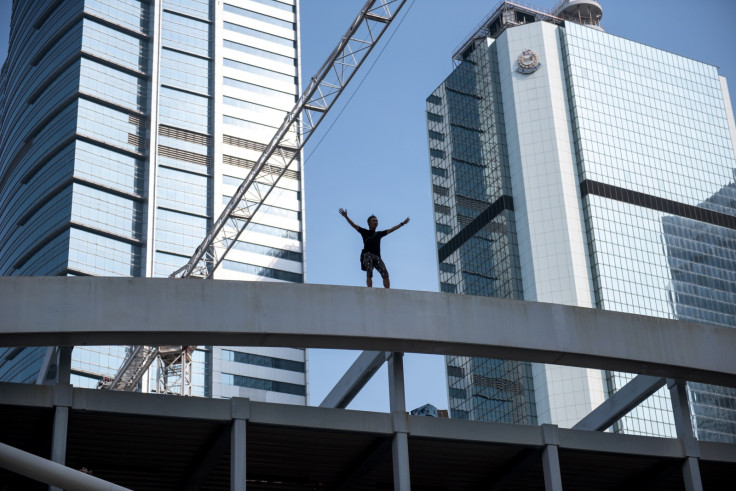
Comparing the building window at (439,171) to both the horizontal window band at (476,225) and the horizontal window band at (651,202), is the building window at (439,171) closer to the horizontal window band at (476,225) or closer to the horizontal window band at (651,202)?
the horizontal window band at (476,225)

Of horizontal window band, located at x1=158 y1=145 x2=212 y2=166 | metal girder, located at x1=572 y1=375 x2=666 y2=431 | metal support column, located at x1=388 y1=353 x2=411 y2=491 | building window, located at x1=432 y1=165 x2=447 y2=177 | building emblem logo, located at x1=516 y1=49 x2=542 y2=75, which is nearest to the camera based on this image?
metal support column, located at x1=388 y1=353 x2=411 y2=491

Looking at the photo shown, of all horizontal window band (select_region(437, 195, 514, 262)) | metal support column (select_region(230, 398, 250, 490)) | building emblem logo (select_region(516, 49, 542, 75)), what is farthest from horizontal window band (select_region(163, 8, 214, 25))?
metal support column (select_region(230, 398, 250, 490))

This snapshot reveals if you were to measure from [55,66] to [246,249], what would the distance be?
2857 centimetres

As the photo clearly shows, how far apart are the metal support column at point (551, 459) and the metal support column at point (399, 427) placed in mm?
2658

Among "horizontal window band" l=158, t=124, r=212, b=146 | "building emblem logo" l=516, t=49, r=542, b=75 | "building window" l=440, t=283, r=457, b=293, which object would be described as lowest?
"building window" l=440, t=283, r=457, b=293

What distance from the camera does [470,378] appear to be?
12494cm

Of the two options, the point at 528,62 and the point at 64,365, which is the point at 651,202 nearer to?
the point at 528,62

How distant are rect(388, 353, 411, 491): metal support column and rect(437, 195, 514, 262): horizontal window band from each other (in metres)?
110

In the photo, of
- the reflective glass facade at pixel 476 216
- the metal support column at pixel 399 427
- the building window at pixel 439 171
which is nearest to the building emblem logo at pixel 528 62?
the reflective glass facade at pixel 476 216

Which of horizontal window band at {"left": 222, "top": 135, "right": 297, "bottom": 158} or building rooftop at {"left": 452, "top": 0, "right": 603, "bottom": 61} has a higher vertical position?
building rooftop at {"left": 452, "top": 0, "right": 603, "bottom": 61}

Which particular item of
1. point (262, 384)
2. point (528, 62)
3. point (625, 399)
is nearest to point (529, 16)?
point (528, 62)

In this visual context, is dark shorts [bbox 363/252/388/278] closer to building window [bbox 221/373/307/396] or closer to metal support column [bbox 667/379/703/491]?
metal support column [bbox 667/379/703/491]

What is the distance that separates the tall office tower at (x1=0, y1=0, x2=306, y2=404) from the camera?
107m

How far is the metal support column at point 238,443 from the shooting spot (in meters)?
17.9
